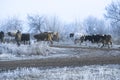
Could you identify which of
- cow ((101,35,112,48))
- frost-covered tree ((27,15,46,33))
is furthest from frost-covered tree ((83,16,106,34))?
cow ((101,35,112,48))

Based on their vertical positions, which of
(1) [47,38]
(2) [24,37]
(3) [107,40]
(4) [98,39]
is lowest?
(3) [107,40]

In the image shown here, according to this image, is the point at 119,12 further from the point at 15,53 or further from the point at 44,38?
the point at 15,53

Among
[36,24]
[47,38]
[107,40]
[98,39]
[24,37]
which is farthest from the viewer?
[36,24]

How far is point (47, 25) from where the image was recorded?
112m

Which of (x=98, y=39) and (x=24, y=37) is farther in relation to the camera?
(x=98, y=39)

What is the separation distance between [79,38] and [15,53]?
28320 mm

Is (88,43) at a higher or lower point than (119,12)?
lower

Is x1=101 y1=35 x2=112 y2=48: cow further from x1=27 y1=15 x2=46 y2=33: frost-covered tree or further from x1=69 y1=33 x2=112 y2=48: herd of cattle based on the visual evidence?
x1=27 y1=15 x2=46 y2=33: frost-covered tree

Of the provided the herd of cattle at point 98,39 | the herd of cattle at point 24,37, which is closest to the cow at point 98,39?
the herd of cattle at point 98,39

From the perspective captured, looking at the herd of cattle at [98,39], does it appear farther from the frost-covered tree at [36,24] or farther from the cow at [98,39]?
the frost-covered tree at [36,24]

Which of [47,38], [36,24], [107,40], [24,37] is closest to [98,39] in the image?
[107,40]

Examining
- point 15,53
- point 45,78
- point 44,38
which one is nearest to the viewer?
point 45,78

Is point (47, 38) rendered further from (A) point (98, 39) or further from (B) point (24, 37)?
(A) point (98, 39)

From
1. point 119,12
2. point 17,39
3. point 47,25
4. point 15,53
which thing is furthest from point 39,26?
point 15,53
